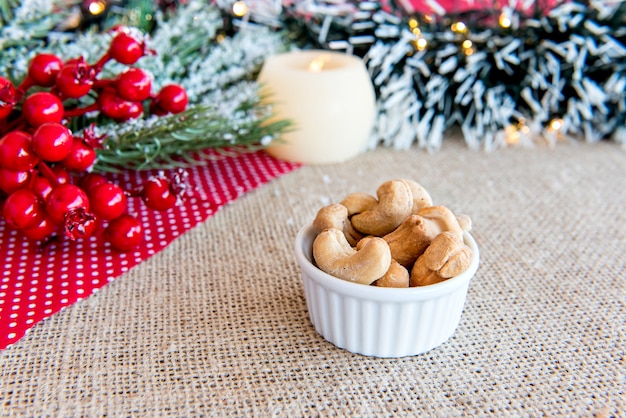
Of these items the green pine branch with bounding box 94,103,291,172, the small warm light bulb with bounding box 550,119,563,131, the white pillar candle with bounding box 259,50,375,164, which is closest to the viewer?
the green pine branch with bounding box 94,103,291,172

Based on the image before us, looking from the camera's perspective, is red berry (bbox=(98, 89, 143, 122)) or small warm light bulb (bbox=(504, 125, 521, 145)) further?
small warm light bulb (bbox=(504, 125, 521, 145))

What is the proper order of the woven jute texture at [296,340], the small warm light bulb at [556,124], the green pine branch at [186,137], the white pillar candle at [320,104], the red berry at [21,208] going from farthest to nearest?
the small warm light bulb at [556,124], the white pillar candle at [320,104], the green pine branch at [186,137], the red berry at [21,208], the woven jute texture at [296,340]

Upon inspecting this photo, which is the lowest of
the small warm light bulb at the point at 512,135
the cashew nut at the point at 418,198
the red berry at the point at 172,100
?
the small warm light bulb at the point at 512,135

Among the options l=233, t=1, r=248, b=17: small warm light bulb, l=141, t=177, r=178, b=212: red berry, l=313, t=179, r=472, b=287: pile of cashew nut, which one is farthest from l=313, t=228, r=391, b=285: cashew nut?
l=233, t=1, r=248, b=17: small warm light bulb

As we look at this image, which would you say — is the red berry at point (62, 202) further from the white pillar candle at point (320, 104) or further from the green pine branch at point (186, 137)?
the white pillar candle at point (320, 104)

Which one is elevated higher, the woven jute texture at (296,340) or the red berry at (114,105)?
the red berry at (114,105)

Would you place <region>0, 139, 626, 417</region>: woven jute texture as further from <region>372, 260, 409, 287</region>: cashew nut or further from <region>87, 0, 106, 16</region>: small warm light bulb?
<region>87, 0, 106, 16</region>: small warm light bulb

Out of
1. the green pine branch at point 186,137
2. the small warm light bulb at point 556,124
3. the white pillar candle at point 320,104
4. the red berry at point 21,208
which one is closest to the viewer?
the red berry at point 21,208

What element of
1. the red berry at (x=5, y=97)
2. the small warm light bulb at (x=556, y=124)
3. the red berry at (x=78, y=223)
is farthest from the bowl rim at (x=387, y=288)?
the small warm light bulb at (x=556, y=124)
